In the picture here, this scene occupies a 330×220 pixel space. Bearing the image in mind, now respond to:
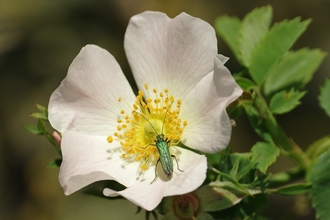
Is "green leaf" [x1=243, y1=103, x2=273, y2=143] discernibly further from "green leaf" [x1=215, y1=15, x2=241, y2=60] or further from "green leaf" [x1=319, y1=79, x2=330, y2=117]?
"green leaf" [x1=215, y1=15, x2=241, y2=60]

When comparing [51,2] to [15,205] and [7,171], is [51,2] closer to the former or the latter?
[7,171]

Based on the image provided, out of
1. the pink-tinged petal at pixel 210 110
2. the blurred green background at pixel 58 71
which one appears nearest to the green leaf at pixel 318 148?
the pink-tinged petal at pixel 210 110

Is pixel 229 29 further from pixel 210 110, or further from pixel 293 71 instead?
pixel 210 110

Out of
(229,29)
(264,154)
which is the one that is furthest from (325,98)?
(229,29)

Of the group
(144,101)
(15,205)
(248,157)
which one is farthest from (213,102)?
(15,205)

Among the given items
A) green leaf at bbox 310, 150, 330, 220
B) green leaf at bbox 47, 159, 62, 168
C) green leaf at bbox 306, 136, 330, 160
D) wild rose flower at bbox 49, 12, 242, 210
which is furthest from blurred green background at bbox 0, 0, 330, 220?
green leaf at bbox 47, 159, 62, 168

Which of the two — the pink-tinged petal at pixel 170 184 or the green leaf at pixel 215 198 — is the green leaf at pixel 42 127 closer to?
the pink-tinged petal at pixel 170 184
